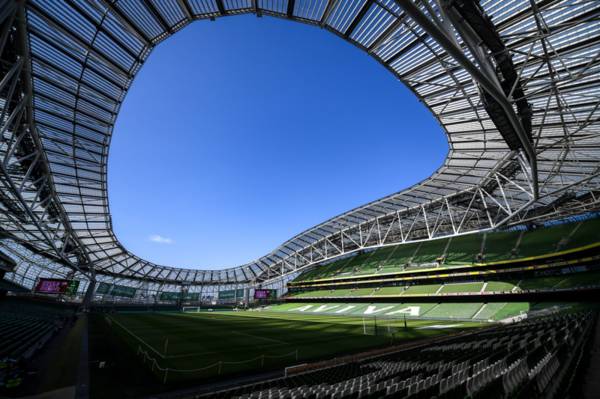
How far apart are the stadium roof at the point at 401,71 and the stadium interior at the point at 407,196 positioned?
12 cm

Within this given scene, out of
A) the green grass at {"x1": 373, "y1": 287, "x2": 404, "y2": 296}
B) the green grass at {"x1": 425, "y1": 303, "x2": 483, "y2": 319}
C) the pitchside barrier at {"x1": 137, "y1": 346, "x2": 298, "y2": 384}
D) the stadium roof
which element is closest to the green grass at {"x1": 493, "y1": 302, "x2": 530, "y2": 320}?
the green grass at {"x1": 425, "y1": 303, "x2": 483, "y2": 319}

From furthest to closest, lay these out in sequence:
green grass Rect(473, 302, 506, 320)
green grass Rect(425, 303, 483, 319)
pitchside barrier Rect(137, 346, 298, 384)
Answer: green grass Rect(425, 303, 483, 319), green grass Rect(473, 302, 506, 320), pitchside barrier Rect(137, 346, 298, 384)

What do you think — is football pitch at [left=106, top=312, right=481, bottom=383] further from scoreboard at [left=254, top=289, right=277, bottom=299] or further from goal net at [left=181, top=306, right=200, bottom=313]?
goal net at [left=181, top=306, right=200, bottom=313]

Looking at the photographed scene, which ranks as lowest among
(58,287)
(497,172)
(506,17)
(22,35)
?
(58,287)

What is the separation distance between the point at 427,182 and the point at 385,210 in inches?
472

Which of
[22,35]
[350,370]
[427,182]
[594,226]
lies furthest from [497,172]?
[22,35]

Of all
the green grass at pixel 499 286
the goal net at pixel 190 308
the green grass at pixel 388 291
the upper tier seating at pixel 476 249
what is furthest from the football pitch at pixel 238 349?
the goal net at pixel 190 308

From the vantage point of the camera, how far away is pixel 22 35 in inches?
480

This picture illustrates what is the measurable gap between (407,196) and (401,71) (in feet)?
72.7

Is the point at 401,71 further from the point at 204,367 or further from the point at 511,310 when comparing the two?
the point at 511,310

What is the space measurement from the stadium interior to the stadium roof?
4.7 inches

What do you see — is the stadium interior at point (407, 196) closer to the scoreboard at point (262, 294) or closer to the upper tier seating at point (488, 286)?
the upper tier seating at point (488, 286)

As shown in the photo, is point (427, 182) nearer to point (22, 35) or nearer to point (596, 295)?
point (596, 295)

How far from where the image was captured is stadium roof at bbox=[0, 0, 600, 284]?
40.9 ft
